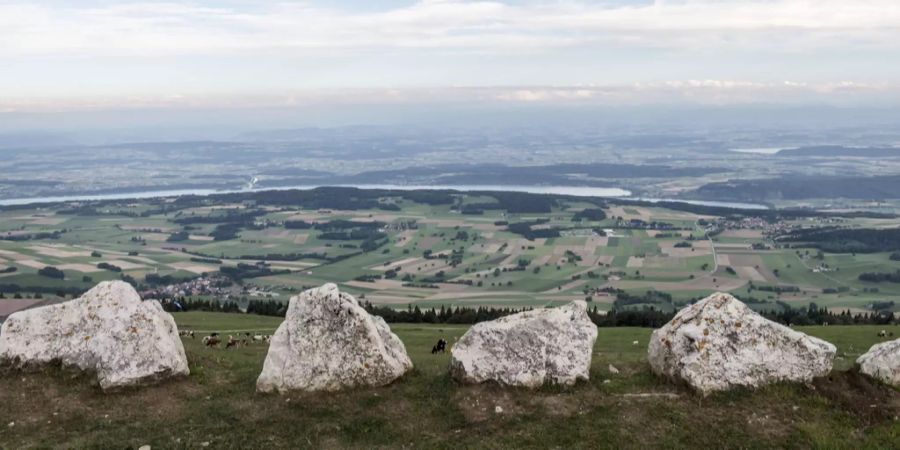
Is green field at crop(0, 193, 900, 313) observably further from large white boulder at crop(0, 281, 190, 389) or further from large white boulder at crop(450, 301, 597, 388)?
large white boulder at crop(450, 301, 597, 388)

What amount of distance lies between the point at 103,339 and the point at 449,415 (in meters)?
14.0

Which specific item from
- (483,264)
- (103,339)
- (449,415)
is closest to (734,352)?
(449,415)

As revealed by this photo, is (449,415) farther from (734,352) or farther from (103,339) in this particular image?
(103,339)

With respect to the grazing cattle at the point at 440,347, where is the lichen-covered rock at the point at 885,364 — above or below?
above

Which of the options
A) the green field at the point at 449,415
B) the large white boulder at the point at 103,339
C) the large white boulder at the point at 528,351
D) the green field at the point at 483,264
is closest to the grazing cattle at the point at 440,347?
the green field at the point at 449,415

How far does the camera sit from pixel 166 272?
144750mm

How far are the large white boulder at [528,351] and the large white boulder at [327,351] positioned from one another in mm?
2873

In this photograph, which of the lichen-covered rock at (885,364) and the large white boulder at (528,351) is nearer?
the lichen-covered rock at (885,364)

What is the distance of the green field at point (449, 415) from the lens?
67.2 feet

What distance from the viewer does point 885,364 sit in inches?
938

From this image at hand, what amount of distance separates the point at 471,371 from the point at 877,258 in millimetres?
157646

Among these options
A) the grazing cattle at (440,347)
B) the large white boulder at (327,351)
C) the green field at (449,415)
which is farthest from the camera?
the grazing cattle at (440,347)

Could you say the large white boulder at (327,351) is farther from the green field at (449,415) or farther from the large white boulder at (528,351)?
the large white boulder at (528,351)

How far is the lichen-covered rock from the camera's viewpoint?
23.7 meters
